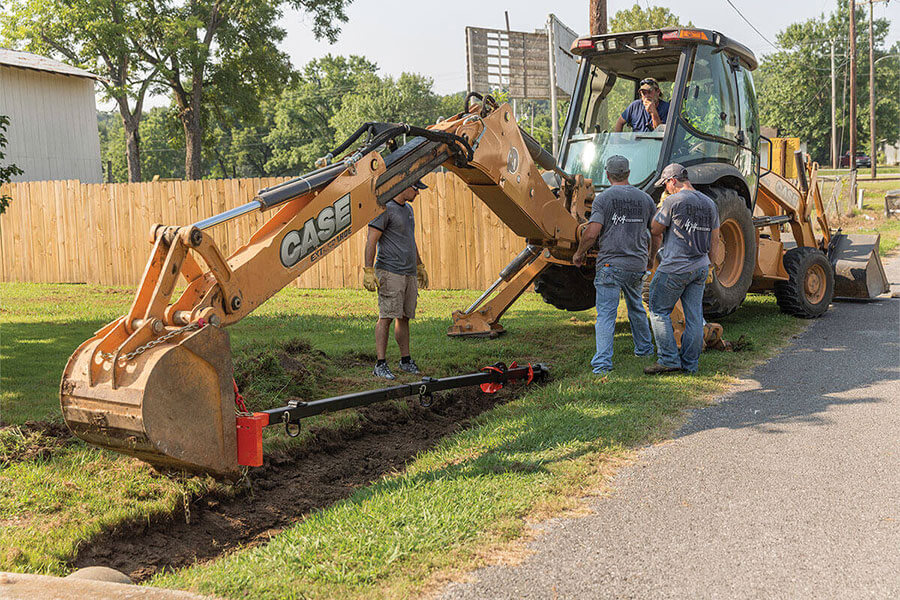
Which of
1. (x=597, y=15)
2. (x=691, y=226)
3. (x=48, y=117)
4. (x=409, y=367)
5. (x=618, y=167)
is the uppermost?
(x=48, y=117)

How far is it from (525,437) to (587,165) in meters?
4.76

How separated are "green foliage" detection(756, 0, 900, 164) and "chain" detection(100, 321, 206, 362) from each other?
2608 inches

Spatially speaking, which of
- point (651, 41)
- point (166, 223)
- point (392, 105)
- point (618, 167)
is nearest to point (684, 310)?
point (618, 167)

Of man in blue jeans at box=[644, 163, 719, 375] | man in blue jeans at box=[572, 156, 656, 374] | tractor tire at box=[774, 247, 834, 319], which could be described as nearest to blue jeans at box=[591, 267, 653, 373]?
man in blue jeans at box=[572, 156, 656, 374]

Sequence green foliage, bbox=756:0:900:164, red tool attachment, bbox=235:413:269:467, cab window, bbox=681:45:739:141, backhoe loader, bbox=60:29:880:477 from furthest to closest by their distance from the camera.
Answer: green foliage, bbox=756:0:900:164
cab window, bbox=681:45:739:141
red tool attachment, bbox=235:413:269:467
backhoe loader, bbox=60:29:880:477

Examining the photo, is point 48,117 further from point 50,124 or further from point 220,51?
point 220,51

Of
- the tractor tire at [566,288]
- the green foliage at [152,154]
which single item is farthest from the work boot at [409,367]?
the green foliage at [152,154]

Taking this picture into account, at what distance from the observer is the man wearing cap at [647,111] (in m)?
9.39

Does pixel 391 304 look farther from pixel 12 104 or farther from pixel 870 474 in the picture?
pixel 12 104

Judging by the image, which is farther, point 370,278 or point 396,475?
point 370,278

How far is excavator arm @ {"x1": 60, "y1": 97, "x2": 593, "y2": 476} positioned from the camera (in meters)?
4.25

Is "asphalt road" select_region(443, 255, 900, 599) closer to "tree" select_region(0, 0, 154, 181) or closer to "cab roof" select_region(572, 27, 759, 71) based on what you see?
"cab roof" select_region(572, 27, 759, 71)

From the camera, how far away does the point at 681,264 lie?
759 centimetres

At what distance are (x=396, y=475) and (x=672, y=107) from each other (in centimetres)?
583
